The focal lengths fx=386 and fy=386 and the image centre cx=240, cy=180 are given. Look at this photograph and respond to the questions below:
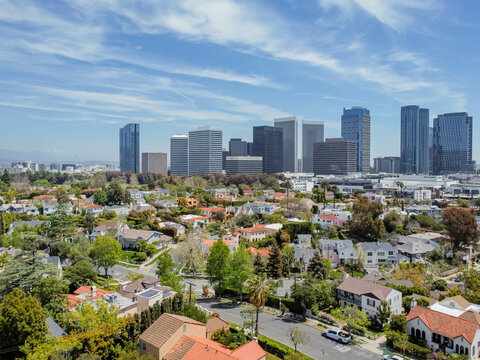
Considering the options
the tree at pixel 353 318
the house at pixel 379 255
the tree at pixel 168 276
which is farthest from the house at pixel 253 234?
the tree at pixel 353 318

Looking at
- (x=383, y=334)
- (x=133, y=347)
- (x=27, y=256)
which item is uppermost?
(x=27, y=256)

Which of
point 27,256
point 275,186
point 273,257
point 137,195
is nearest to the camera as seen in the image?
point 27,256

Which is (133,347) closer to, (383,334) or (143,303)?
(143,303)

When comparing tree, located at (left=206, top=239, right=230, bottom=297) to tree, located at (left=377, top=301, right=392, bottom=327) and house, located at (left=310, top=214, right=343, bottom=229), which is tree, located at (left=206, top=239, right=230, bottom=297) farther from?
house, located at (left=310, top=214, right=343, bottom=229)

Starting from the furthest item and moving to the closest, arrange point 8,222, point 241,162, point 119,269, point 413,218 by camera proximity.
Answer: point 241,162, point 413,218, point 8,222, point 119,269

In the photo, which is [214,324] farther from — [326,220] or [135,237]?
[326,220]

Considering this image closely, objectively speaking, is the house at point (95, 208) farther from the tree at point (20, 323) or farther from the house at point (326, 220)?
the tree at point (20, 323)

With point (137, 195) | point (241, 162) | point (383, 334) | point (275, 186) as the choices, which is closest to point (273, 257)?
point (383, 334)
